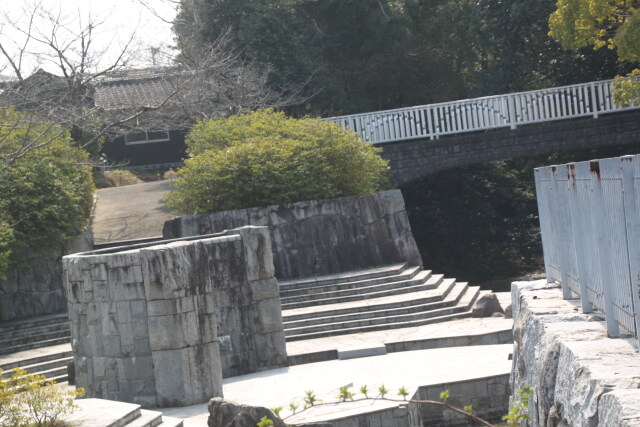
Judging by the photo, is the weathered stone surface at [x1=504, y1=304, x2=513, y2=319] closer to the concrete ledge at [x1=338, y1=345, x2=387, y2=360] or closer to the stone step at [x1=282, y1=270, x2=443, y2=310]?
the stone step at [x1=282, y1=270, x2=443, y2=310]

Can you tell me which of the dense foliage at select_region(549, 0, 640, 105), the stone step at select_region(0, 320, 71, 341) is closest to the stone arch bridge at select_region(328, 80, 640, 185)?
the dense foliage at select_region(549, 0, 640, 105)

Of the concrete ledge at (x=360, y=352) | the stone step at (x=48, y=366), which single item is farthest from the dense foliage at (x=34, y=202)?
the concrete ledge at (x=360, y=352)

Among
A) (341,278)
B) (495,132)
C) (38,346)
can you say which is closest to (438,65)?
(495,132)

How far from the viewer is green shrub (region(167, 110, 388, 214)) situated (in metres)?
17.1

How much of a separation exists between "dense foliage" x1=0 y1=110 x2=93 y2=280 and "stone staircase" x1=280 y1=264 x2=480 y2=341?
14.5ft

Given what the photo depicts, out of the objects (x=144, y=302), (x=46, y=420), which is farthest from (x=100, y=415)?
(x=144, y=302)

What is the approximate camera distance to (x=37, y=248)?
1625 cm

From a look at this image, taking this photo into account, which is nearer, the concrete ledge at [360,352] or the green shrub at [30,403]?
the green shrub at [30,403]

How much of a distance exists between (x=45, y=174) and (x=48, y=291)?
7.86ft

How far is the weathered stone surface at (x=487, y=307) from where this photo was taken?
46.7ft

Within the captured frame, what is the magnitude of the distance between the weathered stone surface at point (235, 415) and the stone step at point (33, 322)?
7.33 m

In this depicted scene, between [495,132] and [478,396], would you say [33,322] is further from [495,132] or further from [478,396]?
[495,132]

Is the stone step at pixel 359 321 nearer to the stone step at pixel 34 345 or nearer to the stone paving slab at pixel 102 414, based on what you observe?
the stone step at pixel 34 345

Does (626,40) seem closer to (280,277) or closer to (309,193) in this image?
(309,193)
